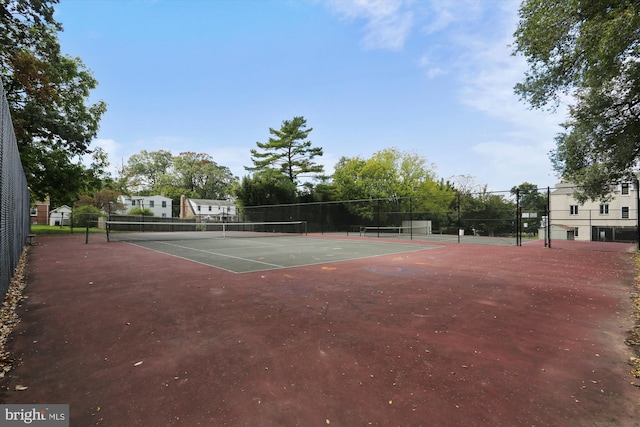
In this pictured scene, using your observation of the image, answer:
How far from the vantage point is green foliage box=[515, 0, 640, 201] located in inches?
219

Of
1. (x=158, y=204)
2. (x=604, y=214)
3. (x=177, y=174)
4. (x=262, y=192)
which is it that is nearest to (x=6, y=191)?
(x=262, y=192)

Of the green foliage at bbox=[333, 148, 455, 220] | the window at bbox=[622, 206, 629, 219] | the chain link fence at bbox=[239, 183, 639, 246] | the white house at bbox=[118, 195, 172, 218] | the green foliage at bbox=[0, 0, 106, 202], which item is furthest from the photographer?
the white house at bbox=[118, 195, 172, 218]

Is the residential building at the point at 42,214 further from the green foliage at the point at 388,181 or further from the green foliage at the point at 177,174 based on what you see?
the green foliage at the point at 388,181

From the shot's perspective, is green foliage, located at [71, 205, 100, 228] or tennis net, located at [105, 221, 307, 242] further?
green foliage, located at [71, 205, 100, 228]

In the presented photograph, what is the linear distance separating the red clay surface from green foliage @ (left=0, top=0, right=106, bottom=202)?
12800 mm

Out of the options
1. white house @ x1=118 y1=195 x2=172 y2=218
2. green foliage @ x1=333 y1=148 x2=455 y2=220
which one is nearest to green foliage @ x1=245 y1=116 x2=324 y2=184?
green foliage @ x1=333 y1=148 x2=455 y2=220

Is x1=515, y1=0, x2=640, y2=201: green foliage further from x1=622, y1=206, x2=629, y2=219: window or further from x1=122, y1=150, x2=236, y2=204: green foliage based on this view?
x1=122, y1=150, x2=236, y2=204: green foliage

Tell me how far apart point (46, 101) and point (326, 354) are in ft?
64.8

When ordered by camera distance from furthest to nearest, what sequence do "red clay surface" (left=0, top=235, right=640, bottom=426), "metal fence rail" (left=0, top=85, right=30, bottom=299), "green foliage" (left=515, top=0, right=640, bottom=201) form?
"green foliage" (left=515, top=0, right=640, bottom=201), "metal fence rail" (left=0, top=85, right=30, bottom=299), "red clay surface" (left=0, top=235, right=640, bottom=426)

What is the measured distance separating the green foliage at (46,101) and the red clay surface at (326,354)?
504 inches

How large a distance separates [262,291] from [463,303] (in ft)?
11.9

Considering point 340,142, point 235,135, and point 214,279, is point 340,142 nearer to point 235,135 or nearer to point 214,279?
point 235,135

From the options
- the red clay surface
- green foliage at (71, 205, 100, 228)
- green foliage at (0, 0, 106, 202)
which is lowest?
the red clay surface

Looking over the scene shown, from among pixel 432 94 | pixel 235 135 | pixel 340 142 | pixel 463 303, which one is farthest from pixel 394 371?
pixel 235 135
